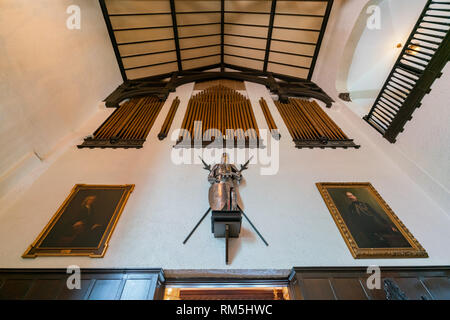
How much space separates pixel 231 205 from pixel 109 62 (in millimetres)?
6651

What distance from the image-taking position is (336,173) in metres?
4.11

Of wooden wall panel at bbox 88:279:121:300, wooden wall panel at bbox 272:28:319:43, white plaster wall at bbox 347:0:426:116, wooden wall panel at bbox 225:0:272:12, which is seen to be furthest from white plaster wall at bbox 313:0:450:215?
wooden wall panel at bbox 88:279:121:300

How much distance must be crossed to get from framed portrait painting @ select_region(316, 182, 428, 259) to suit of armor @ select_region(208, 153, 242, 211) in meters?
1.69

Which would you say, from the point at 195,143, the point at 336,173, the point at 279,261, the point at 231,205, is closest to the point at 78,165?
the point at 195,143

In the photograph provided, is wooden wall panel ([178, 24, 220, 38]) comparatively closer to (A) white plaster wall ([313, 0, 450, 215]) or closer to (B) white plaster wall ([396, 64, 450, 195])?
(A) white plaster wall ([313, 0, 450, 215])

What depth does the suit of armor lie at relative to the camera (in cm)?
291

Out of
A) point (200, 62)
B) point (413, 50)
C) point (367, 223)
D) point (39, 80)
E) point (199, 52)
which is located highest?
point (200, 62)

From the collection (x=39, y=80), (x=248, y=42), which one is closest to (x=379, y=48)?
(x=248, y=42)

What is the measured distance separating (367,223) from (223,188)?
2407mm

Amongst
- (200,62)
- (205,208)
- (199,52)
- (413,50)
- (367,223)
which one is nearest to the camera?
(367,223)

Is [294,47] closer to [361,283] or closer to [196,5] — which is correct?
[196,5]

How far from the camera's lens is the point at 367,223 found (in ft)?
10.5

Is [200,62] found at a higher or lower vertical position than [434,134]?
higher
